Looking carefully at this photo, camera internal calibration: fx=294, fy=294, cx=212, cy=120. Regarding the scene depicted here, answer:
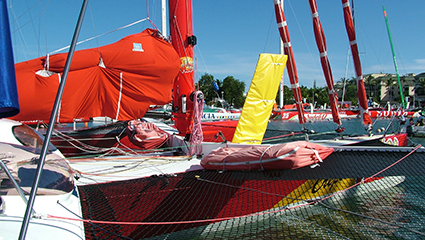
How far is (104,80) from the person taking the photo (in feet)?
18.9

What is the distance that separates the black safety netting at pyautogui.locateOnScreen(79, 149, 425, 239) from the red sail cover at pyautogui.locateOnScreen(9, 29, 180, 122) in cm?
180

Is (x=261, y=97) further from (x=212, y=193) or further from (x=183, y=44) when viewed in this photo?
(x=212, y=193)

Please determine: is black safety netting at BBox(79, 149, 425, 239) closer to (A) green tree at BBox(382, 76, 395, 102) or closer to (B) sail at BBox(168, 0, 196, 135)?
(B) sail at BBox(168, 0, 196, 135)

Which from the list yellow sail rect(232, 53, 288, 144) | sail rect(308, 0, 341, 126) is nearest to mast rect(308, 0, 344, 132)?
sail rect(308, 0, 341, 126)

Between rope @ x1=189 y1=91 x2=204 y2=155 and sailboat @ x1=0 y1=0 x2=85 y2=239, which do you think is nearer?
sailboat @ x1=0 y1=0 x2=85 y2=239

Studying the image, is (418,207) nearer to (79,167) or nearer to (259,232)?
(259,232)

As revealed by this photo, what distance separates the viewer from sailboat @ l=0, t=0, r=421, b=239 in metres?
3.22

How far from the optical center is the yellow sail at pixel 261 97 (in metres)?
7.81

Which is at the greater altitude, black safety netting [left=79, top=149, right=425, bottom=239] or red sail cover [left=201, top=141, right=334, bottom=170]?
red sail cover [left=201, top=141, right=334, bottom=170]

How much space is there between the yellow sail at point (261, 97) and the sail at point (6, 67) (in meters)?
6.20

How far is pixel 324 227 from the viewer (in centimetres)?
319

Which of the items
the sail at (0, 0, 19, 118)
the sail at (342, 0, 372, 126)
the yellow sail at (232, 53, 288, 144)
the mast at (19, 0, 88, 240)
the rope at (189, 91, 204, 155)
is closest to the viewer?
the mast at (19, 0, 88, 240)

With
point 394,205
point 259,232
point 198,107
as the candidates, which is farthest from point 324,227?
point 198,107

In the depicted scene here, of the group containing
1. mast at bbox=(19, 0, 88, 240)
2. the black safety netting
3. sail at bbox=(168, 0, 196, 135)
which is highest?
sail at bbox=(168, 0, 196, 135)
